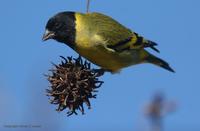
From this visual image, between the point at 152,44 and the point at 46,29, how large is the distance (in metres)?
1.45

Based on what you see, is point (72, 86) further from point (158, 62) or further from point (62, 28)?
point (158, 62)

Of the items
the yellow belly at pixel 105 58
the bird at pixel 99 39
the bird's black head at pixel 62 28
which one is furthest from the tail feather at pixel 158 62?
the bird's black head at pixel 62 28

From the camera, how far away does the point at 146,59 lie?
5609 mm

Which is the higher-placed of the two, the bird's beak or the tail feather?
the tail feather

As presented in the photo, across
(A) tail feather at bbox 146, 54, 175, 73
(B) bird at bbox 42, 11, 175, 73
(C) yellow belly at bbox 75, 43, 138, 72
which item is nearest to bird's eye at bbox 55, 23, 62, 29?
(B) bird at bbox 42, 11, 175, 73

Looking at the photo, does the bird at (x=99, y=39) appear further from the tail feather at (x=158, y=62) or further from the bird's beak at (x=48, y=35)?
the tail feather at (x=158, y=62)

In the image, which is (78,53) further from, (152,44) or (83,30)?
(152,44)

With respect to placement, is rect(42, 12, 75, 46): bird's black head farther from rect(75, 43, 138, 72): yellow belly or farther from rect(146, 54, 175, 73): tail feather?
rect(146, 54, 175, 73): tail feather

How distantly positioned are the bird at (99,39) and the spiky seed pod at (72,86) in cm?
41

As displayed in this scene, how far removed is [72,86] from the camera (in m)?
3.70

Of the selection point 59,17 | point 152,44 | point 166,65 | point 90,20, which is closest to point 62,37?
point 59,17

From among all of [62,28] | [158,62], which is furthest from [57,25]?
[158,62]

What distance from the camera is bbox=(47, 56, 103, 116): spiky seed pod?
3.64 m

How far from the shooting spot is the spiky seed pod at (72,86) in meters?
3.64
